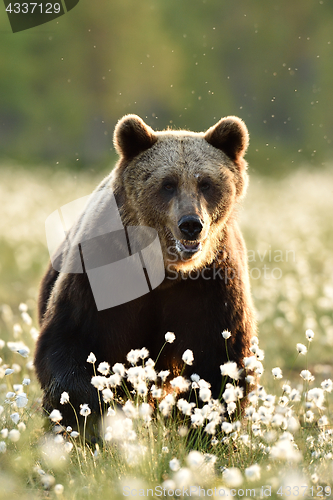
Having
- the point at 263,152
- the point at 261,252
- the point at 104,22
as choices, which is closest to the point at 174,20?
the point at 104,22

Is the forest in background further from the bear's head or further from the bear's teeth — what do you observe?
the bear's teeth

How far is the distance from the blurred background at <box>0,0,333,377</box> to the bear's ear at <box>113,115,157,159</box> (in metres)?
1.73

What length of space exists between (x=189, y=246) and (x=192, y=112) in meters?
41.8

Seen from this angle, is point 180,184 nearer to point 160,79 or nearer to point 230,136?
point 230,136

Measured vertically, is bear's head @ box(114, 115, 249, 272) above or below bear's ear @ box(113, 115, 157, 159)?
below

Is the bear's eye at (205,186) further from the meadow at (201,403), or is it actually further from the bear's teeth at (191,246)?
the meadow at (201,403)

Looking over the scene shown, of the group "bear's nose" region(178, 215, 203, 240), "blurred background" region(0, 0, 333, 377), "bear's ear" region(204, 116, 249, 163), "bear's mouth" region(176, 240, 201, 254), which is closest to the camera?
"bear's nose" region(178, 215, 203, 240)

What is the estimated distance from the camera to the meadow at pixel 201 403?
101 inches

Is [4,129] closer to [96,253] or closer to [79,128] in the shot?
[79,128]

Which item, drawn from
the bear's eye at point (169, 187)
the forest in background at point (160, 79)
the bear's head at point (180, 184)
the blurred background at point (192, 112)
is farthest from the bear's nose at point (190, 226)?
the forest in background at point (160, 79)

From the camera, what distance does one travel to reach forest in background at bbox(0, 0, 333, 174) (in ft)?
109

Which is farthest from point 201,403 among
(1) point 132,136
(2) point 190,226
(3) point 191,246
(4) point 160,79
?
(4) point 160,79

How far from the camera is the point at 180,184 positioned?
12.4ft

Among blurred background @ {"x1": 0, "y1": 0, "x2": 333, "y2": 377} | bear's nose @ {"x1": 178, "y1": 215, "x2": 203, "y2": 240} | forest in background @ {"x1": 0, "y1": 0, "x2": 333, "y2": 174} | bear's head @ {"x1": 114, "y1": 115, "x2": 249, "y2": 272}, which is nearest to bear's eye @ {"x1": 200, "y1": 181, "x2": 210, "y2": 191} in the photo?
bear's head @ {"x1": 114, "y1": 115, "x2": 249, "y2": 272}
